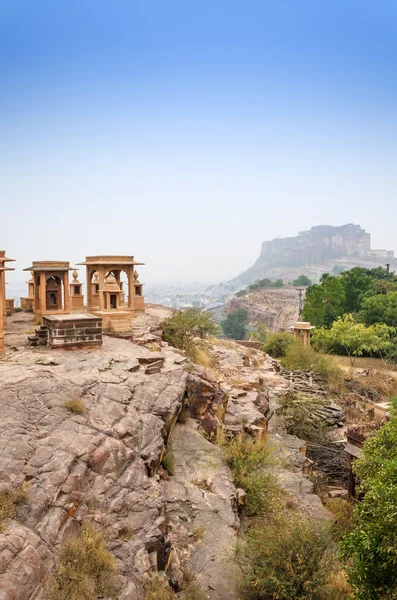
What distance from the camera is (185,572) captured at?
711cm

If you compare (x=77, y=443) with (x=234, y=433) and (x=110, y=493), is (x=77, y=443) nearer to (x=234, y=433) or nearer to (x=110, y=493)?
(x=110, y=493)

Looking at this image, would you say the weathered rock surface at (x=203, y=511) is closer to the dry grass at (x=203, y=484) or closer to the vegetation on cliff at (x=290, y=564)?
the dry grass at (x=203, y=484)

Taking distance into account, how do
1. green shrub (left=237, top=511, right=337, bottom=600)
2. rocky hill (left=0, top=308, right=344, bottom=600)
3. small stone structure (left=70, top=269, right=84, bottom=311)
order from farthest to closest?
small stone structure (left=70, top=269, right=84, bottom=311), green shrub (left=237, top=511, right=337, bottom=600), rocky hill (left=0, top=308, right=344, bottom=600)

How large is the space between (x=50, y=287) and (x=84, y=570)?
15.0m

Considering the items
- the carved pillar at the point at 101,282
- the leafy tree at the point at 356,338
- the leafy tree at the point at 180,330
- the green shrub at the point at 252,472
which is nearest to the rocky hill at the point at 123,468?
the green shrub at the point at 252,472

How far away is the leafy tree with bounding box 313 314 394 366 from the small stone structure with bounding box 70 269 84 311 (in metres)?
16.0

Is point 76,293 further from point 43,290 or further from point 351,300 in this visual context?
point 351,300

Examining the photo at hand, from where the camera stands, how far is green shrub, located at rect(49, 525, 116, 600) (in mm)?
5613

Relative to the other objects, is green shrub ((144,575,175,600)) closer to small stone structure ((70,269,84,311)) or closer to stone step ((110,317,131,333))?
stone step ((110,317,131,333))

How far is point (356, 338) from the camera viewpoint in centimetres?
2944

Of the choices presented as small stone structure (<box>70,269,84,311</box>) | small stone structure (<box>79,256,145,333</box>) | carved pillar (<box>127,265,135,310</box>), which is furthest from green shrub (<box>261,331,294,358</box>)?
small stone structure (<box>70,269,84,311</box>)

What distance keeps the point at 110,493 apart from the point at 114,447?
0.87 meters

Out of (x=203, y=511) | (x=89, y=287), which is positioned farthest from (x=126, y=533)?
(x=89, y=287)

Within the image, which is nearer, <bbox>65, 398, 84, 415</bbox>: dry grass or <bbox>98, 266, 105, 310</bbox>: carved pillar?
<bbox>65, 398, 84, 415</bbox>: dry grass
